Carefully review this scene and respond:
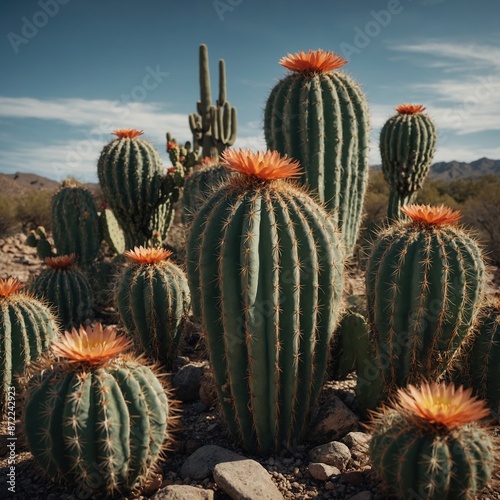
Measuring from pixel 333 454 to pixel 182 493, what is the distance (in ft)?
3.20

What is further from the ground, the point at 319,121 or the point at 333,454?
the point at 319,121

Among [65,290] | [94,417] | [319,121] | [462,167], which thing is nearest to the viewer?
[94,417]

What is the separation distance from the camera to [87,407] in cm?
279

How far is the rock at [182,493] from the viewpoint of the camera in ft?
9.24

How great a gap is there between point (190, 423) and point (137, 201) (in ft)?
14.6

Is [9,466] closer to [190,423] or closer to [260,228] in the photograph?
[190,423]

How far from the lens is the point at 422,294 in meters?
3.36

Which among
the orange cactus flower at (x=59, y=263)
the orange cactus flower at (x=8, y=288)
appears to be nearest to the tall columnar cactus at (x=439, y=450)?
the orange cactus flower at (x=8, y=288)

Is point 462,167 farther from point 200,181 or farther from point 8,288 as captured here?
point 8,288

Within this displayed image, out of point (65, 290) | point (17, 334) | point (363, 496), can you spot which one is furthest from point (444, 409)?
point (65, 290)

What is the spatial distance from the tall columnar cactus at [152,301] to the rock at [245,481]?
1825 millimetres

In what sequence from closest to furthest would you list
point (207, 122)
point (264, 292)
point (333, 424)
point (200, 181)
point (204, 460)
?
point (264, 292)
point (204, 460)
point (333, 424)
point (200, 181)
point (207, 122)

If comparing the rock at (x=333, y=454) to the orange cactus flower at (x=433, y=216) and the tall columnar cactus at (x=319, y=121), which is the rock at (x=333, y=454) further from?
the tall columnar cactus at (x=319, y=121)

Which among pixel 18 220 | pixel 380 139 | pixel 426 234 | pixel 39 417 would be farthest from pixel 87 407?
pixel 18 220
